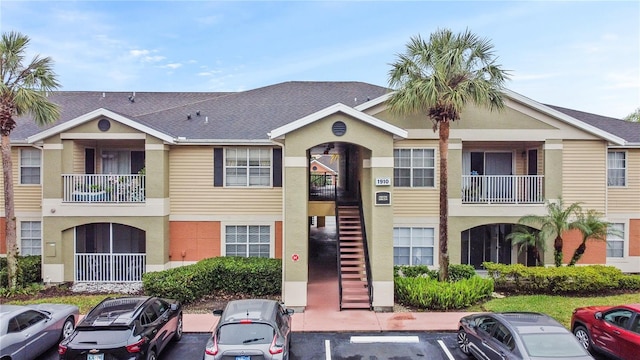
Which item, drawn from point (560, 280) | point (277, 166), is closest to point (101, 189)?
point (277, 166)

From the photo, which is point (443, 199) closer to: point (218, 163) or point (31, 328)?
point (218, 163)

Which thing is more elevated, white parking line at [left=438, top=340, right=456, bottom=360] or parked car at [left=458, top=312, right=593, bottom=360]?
parked car at [left=458, top=312, right=593, bottom=360]

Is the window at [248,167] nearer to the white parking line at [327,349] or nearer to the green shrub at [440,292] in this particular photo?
the green shrub at [440,292]

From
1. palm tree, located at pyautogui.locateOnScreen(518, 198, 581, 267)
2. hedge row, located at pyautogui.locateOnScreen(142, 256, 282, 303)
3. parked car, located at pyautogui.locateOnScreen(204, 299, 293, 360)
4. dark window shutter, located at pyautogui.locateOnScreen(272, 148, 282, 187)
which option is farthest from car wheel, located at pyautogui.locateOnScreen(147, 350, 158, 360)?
palm tree, located at pyautogui.locateOnScreen(518, 198, 581, 267)

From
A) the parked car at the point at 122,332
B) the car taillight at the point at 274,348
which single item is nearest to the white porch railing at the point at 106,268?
the parked car at the point at 122,332

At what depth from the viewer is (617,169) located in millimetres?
18594

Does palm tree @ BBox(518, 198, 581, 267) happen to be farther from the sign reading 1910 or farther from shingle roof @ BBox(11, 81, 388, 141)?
shingle roof @ BBox(11, 81, 388, 141)

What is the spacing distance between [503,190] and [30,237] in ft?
67.4

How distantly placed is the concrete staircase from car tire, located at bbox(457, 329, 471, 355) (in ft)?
12.0

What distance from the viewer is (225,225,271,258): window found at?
1783cm

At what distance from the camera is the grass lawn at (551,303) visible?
1348 cm

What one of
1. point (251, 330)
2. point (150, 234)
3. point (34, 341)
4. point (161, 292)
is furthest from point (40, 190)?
point (251, 330)

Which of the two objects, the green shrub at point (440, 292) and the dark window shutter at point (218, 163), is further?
the dark window shutter at point (218, 163)

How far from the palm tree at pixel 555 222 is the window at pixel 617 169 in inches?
123
